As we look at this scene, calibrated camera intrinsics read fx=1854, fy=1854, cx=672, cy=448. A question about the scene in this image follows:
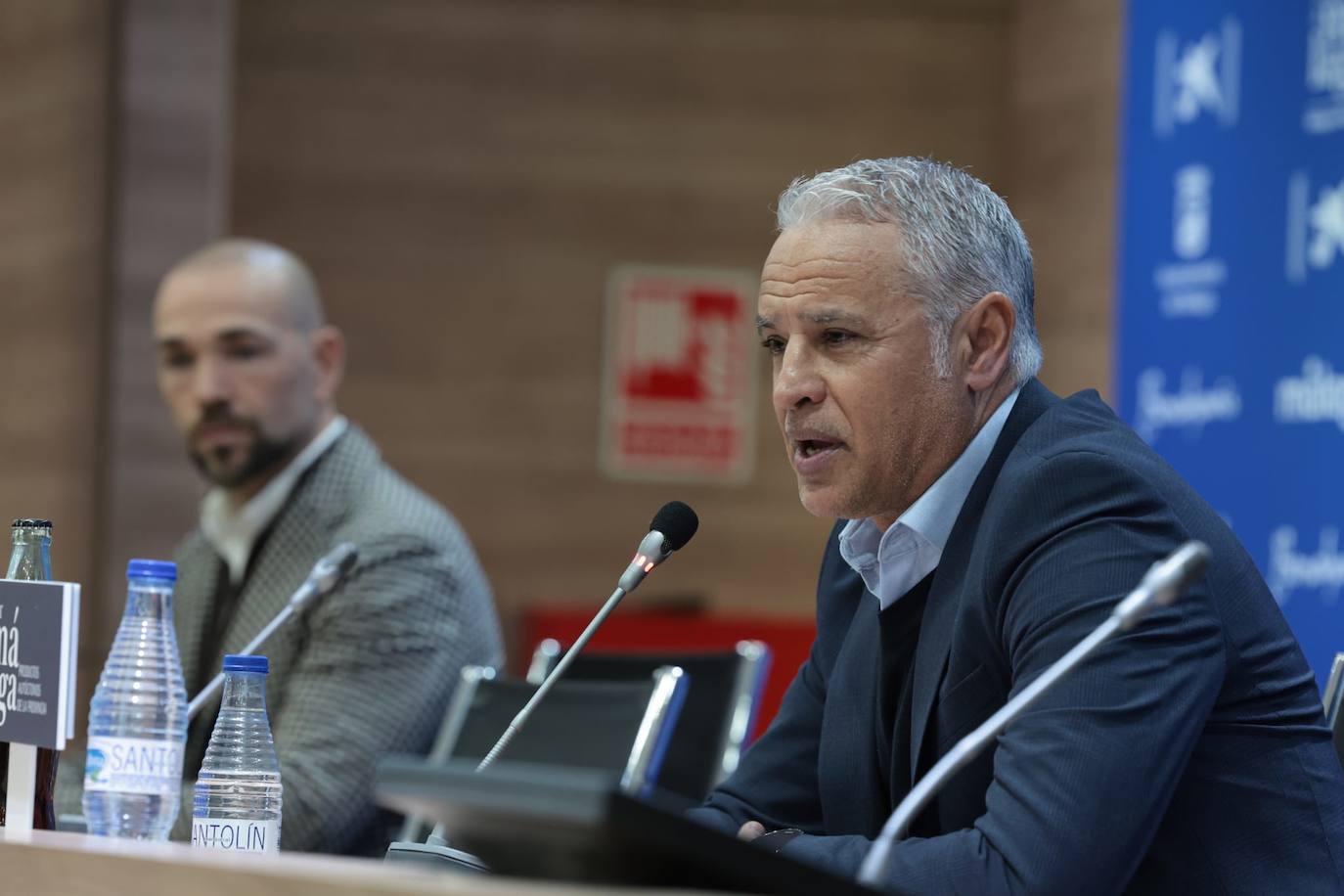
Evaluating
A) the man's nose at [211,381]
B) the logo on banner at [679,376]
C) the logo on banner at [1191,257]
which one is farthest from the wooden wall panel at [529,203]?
the man's nose at [211,381]

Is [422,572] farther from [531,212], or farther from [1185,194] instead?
[531,212]

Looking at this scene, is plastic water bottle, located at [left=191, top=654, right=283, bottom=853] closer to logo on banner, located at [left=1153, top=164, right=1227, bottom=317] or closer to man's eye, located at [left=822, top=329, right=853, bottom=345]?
man's eye, located at [left=822, top=329, right=853, bottom=345]

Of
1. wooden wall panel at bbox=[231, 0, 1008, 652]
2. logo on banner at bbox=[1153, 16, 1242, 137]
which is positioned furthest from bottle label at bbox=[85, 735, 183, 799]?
wooden wall panel at bbox=[231, 0, 1008, 652]

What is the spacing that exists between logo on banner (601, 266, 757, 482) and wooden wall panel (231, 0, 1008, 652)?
6 cm

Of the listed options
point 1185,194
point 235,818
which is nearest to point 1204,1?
point 1185,194

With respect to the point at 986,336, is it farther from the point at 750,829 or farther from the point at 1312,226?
the point at 1312,226

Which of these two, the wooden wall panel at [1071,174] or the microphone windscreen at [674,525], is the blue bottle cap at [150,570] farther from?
the wooden wall panel at [1071,174]

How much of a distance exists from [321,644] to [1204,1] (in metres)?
2.50

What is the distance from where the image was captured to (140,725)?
1.95 m

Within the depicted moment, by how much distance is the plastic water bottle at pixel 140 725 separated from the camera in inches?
73.8

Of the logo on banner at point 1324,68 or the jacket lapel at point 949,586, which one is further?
the logo on banner at point 1324,68

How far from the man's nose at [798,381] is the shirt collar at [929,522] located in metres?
0.17

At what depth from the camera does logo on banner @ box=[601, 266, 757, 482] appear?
246 inches

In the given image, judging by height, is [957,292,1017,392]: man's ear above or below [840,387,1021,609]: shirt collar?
above
